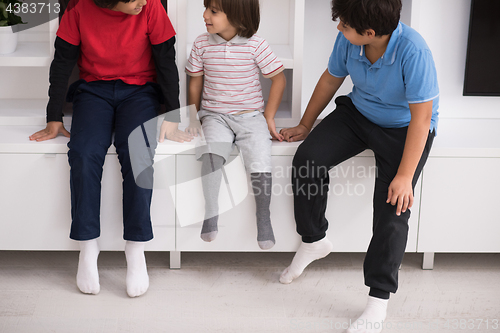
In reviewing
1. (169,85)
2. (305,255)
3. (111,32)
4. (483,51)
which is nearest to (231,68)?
(169,85)

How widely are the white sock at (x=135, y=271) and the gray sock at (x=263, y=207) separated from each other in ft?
1.06

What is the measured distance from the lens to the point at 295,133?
5.04 feet

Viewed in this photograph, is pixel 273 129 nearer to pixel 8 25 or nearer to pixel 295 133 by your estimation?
pixel 295 133

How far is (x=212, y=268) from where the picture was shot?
1591 mm

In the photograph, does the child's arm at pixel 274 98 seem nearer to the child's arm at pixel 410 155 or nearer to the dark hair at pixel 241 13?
the dark hair at pixel 241 13

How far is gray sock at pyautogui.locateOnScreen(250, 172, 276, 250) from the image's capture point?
1438 millimetres

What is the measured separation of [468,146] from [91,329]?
110cm

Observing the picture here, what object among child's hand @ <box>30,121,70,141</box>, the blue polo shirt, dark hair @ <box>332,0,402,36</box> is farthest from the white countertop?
dark hair @ <box>332,0,402,36</box>

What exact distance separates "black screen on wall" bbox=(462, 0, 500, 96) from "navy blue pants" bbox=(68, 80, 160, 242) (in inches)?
39.5

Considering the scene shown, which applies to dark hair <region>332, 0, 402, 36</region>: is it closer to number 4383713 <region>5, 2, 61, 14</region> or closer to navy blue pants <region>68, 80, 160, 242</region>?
navy blue pants <region>68, 80, 160, 242</region>

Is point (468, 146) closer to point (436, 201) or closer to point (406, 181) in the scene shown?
point (436, 201)

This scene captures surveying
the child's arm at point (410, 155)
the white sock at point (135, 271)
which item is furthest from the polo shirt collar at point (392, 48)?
the white sock at point (135, 271)

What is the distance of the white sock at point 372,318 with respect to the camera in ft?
4.25

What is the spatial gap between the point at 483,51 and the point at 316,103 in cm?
59
